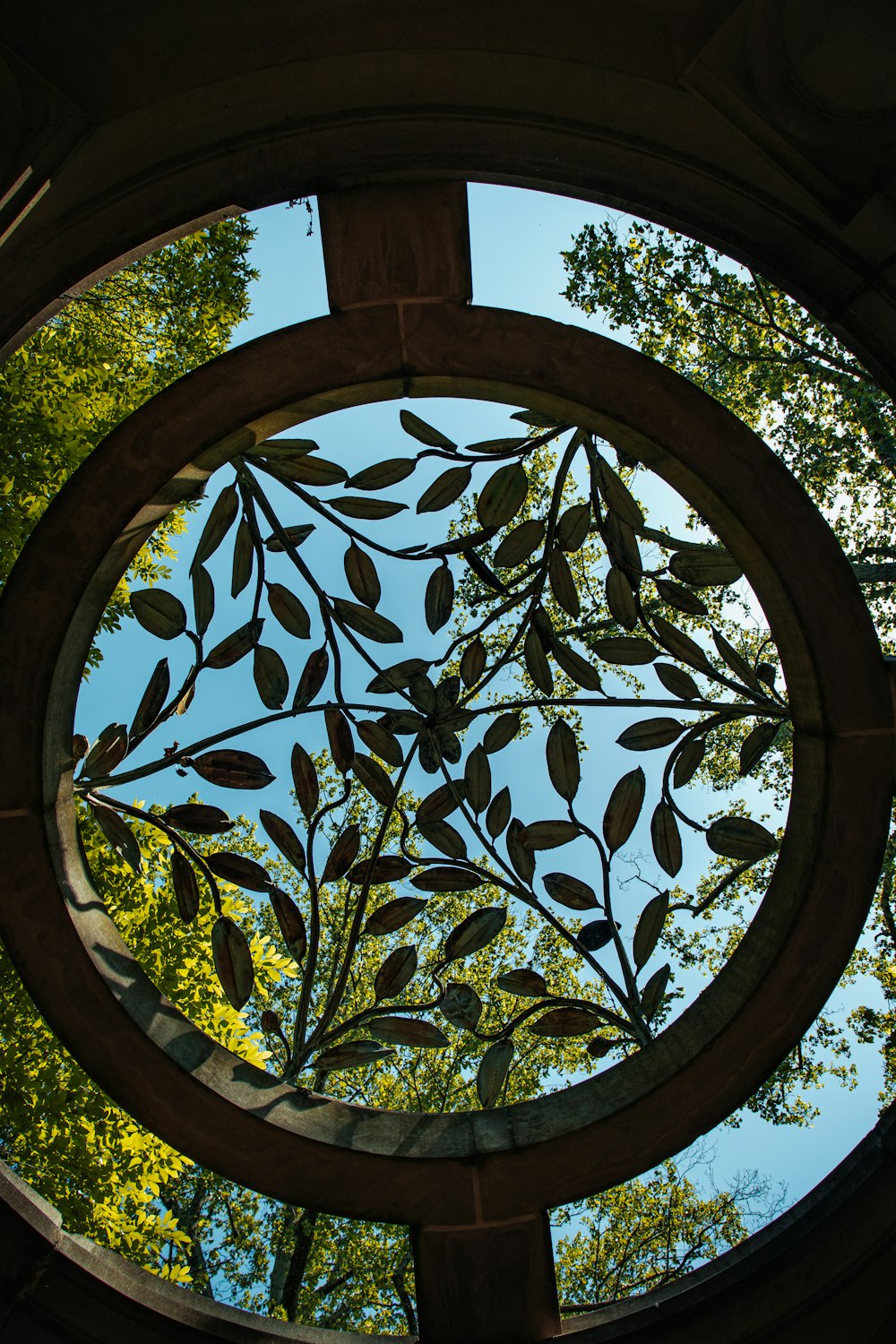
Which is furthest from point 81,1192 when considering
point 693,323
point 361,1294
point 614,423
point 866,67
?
point 693,323

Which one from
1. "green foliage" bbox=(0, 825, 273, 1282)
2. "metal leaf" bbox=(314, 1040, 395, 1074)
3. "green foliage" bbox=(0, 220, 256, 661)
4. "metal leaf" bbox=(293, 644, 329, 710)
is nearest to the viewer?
"metal leaf" bbox=(314, 1040, 395, 1074)

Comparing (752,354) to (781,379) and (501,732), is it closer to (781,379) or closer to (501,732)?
(781,379)

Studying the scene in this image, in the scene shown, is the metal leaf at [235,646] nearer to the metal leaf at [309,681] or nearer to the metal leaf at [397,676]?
the metal leaf at [309,681]

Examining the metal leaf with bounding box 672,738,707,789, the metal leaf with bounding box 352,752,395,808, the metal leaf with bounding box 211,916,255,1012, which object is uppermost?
the metal leaf with bounding box 672,738,707,789

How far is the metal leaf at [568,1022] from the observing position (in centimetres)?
499

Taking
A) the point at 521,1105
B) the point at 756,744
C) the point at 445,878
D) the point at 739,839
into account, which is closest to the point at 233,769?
the point at 445,878

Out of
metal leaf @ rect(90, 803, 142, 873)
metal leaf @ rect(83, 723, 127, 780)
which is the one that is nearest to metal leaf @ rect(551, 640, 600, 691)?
metal leaf @ rect(83, 723, 127, 780)

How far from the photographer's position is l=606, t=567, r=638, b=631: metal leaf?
17.8ft

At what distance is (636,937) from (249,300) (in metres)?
10.4

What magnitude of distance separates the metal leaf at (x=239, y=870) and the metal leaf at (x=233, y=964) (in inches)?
9.8

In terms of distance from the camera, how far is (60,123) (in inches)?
150

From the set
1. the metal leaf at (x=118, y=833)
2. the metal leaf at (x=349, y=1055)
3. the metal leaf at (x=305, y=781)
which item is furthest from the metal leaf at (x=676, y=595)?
the metal leaf at (x=118, y=833)

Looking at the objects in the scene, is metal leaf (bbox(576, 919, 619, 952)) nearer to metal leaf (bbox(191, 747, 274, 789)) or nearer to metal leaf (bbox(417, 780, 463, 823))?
metal leaf (bbox(417, 780, 463, 823))

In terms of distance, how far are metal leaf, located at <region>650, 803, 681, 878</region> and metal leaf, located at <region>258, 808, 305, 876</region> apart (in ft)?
6.45
